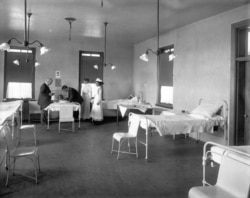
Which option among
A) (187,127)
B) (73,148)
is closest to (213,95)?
(187,127)

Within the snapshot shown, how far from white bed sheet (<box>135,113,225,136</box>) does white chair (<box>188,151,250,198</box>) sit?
82.1 inches

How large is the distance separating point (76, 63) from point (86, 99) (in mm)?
1508

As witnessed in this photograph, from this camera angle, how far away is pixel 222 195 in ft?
7.85

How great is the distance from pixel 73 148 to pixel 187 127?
2407 mm

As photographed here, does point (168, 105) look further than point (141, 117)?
Yes

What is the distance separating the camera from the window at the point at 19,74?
912 cm

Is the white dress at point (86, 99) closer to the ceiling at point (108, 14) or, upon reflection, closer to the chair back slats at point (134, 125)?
the ceiling at point (108, 14)

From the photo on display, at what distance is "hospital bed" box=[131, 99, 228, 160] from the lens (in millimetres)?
4730

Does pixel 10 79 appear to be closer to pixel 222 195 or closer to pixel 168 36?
pixel 168 36

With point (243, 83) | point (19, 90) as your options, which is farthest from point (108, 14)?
point (19, 90)

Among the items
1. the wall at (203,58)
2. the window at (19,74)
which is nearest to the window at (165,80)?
the wall at (203,58)

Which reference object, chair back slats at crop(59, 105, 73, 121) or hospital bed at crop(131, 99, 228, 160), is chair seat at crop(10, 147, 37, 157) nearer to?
hospital bed at crop(131, 99, 228, 160)

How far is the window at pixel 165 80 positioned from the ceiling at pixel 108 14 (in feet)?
2.45

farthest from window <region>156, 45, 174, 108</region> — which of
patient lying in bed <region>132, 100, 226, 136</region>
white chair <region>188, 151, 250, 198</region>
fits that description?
white chair <region>188, 151, 250, 198</region>
